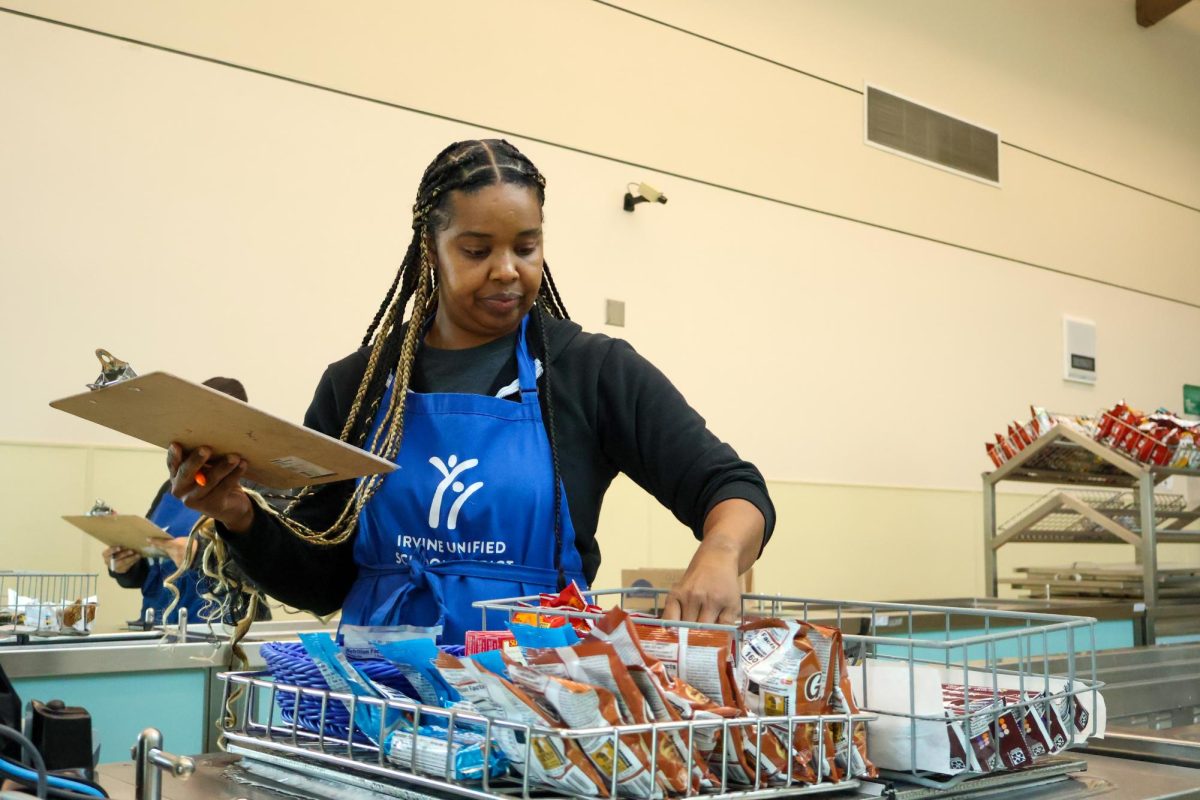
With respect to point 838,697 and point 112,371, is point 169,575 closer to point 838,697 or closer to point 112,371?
point 112,371

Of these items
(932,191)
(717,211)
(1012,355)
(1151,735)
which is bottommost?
(1151,735)

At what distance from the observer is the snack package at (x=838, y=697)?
80cm

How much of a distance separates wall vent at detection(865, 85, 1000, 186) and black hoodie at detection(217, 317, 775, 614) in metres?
5.03

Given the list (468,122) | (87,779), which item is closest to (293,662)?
(87,779)

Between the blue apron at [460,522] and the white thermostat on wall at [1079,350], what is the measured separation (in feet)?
20.5

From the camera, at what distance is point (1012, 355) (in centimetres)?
667

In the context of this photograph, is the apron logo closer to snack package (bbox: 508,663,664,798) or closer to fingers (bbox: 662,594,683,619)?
fingers (bbox: 662,594,683,619)

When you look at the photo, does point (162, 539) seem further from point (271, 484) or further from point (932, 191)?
point (932, 191)

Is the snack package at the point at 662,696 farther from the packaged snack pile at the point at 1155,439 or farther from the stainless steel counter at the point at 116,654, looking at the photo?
the packaged snack pile at the point at 1155,439

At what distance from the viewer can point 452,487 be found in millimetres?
1291

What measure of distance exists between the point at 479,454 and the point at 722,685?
586 mm

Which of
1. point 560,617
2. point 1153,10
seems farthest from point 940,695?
point 1153,10

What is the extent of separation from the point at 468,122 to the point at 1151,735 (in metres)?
3.93

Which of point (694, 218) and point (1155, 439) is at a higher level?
point (694, 218)
